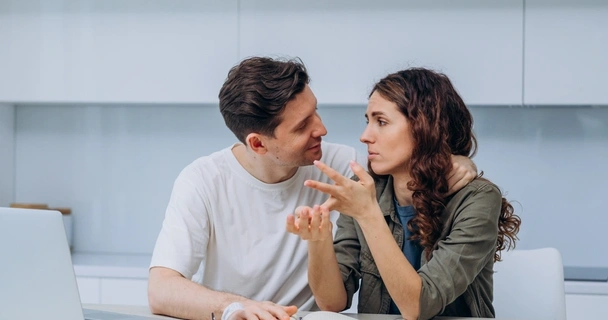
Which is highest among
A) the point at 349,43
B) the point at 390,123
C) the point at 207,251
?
the point at 349,43

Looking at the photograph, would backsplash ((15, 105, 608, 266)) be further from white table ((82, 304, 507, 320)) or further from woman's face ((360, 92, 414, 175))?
white table ((82, 304, 507, 320))

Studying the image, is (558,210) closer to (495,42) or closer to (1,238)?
(495,42)

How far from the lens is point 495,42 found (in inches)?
120

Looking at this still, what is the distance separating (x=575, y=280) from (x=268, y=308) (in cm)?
180

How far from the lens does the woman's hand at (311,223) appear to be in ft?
5.34

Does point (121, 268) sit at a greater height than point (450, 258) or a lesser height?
lesser

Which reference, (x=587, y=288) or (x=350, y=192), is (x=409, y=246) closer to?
(x=350, y=192)

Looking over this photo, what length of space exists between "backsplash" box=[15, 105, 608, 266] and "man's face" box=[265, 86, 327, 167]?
1.34 metres

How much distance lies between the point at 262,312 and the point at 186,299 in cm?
29

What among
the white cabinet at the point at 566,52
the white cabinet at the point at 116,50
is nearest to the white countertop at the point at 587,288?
the white cabinet at the point at 566,52

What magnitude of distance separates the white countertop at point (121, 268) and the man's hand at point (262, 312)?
1.63m

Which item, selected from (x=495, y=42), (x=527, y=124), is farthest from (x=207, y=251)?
(x=527, y=124)

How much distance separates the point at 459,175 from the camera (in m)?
1.91

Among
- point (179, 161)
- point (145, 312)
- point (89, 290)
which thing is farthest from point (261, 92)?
point (179, 161)
